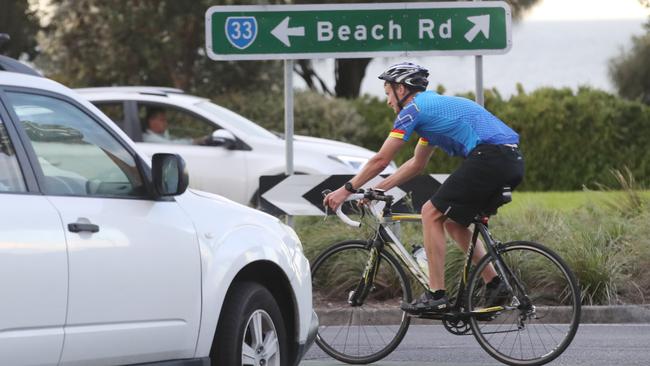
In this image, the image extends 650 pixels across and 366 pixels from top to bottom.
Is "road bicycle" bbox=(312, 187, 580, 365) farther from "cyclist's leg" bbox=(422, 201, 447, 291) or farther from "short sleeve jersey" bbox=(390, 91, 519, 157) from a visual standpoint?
"short sleeve jersey" bbox=(390, 91, 519, 157)

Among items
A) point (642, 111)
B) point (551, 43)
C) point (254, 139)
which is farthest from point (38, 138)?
point (551, 43)

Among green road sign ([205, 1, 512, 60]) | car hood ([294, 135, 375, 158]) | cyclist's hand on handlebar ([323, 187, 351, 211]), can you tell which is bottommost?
car hood ([294, 135, 375, 158])

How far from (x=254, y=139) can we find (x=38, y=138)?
999 cm

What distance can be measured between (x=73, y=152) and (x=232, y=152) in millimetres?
9717

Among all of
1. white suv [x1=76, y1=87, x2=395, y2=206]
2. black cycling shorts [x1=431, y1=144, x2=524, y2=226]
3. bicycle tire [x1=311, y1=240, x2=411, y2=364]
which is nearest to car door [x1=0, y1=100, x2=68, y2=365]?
black cycling shorts [x1=431, y1=144, x2=524, y2=226]

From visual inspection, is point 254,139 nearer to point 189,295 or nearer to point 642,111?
point 189,295

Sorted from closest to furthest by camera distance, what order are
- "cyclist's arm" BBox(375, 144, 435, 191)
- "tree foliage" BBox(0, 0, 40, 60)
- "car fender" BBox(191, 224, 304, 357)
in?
"car fender" BBox(191, 224, 304, 357) → "cyclist's arm" BBox(375, 144, 435, 191) → "tree foliage" BBox(0, 0, 40, 60)

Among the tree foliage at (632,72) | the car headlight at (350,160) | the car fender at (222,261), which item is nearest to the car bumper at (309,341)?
the car fender at (222,261)

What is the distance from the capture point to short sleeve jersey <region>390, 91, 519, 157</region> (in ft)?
27.2

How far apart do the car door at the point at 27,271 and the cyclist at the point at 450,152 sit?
319 cm

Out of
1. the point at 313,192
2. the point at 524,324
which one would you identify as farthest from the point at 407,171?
the point at 313,192

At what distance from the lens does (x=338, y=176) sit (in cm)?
1161

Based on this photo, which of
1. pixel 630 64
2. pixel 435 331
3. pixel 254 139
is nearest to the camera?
pixel 435 331

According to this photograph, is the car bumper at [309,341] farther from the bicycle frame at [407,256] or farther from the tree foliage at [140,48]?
the tree foliage at [140,48]
